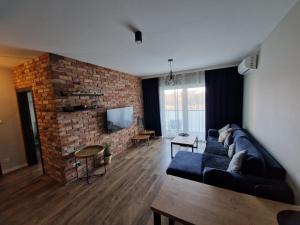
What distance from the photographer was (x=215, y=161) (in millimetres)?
2592

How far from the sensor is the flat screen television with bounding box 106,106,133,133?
3697 millimetres

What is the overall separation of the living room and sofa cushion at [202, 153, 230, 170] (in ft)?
0.12

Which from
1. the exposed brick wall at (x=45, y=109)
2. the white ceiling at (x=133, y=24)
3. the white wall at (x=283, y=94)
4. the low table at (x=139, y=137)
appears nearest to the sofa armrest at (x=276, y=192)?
the white wall at (x=283, y=94)

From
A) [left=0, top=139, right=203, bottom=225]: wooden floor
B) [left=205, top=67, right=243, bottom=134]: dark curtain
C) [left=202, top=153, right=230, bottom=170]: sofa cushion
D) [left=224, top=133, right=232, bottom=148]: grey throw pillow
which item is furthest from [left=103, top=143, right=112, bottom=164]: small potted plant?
[left=205, top=67, right=243, bottom=134]: dark curtain

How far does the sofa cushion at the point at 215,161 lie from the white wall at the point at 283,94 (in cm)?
68

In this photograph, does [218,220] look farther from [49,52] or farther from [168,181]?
[49,52]

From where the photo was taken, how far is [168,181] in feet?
5.18

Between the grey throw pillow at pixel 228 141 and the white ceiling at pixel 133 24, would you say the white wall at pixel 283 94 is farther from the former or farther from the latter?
the grey throw pillow at pixel 228 141

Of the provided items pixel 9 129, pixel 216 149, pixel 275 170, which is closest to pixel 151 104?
pixel 216 149

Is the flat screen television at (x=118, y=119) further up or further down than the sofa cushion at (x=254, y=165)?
further up

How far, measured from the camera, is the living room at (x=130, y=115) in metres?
1.42

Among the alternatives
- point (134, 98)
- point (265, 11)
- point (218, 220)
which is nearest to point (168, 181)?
point (218, 220)

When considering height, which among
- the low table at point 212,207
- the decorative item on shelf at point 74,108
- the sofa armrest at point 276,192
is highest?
the decorative item on shelf at point 74,108

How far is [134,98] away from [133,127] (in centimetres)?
104
